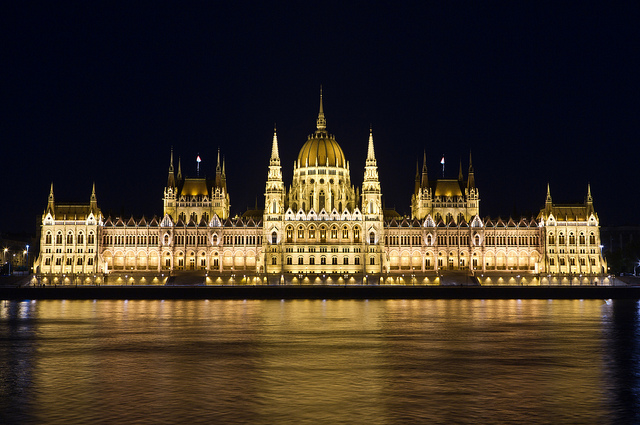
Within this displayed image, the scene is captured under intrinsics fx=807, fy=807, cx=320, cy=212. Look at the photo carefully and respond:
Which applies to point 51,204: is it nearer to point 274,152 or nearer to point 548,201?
point 274,152

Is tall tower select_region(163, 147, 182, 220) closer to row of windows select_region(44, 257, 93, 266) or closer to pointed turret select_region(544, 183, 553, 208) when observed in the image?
row of windows select_region(44, 257, 93, 266)

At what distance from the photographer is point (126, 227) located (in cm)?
13425

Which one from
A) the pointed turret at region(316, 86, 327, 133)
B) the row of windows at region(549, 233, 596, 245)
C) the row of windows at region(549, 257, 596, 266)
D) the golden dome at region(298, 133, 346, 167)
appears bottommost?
the row of windows at region(549, 257, 596, 266)

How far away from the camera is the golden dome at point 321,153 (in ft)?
486

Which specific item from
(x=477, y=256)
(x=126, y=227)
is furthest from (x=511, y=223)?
(x=126, y=227)

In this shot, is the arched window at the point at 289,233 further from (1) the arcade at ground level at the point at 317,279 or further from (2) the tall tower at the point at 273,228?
(1) the arcade at ground level at the point at 317,279

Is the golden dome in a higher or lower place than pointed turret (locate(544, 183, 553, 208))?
higher

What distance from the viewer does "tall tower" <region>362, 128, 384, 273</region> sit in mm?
130500

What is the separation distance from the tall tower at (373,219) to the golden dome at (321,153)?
410 inches

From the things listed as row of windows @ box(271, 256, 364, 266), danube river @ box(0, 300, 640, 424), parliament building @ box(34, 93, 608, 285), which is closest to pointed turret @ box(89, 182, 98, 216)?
parliament building @ box(34, 93, 608, 285)

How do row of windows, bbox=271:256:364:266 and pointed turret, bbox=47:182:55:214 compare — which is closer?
row of windows, bbox=271:256:364:266

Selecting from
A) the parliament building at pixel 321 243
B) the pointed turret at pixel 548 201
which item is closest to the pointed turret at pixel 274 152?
the parliament building at pixel 321 243

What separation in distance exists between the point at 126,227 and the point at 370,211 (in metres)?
40.7

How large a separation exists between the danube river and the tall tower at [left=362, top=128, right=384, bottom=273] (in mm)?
58894
